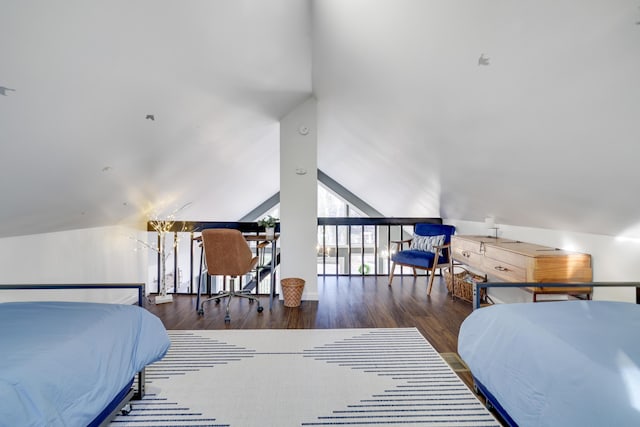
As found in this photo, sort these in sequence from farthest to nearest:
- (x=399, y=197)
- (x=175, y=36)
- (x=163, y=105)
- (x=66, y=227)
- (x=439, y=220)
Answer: (x=399, y=197)
(x=439, y=220)
(x=66, y=227)
(x=163, y=105)
(x=175, y=36)

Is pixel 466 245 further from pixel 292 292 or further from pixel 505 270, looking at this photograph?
pixel 292 292

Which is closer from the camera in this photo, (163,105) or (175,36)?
(175,36)

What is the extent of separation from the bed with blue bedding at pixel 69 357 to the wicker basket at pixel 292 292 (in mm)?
1868

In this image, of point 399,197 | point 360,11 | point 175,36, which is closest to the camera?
point 175,36

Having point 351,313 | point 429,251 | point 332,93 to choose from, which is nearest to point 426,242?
point 429,251

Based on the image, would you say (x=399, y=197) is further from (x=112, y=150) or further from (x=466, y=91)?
(x=112, y=150)

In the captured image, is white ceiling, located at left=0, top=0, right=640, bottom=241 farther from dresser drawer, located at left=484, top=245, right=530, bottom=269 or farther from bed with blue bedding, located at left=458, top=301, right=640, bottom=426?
bed with blue bedding, located at left=458, top=301, right=640, bottom=426

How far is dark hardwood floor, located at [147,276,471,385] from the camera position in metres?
2.90

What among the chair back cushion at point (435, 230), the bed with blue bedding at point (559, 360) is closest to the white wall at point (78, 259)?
the bed with blue bedding at point (559, 360)

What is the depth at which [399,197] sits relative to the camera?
19.2 feet

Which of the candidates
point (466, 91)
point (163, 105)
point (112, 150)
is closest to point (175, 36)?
point (163, 105)

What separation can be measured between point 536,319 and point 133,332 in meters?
1.90

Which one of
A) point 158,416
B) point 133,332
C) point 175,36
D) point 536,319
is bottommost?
point 158,416

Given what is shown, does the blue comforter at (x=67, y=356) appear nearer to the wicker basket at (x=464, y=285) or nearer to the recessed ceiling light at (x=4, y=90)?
the recessed ceiling light at (x=4, y=90)
